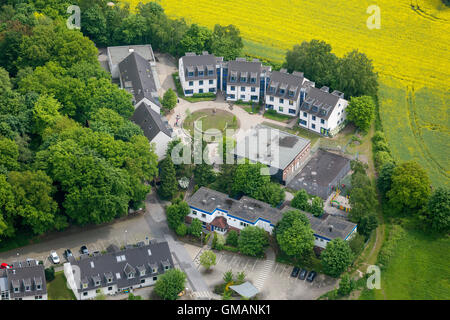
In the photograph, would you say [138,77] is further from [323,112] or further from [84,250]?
[84,250]

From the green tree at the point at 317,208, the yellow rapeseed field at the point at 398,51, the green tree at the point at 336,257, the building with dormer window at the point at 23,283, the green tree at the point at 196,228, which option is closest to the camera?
the building with dormer window at the point at 23,283

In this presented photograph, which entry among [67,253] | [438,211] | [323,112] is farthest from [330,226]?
[67,253]

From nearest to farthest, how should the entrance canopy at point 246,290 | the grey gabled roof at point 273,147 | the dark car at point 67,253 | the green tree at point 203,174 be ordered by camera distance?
the entrance canopy at point 246,290 → the dark car at point 67,253 → the green tree at point 203,174 → the grey gabled roof at point 273,147

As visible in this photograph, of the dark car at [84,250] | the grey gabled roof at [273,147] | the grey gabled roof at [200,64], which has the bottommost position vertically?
the dark car at [84,250]

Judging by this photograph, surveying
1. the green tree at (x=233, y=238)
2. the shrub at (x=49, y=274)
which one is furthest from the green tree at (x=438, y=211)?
the shrub at (x=49, y=274)

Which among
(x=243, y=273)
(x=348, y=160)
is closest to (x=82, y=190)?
(x=243, y=273)

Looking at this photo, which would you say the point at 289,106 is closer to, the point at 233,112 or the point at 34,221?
the point at 233,112

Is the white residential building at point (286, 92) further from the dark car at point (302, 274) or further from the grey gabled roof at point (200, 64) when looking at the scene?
the dark car at point (302, 274)
